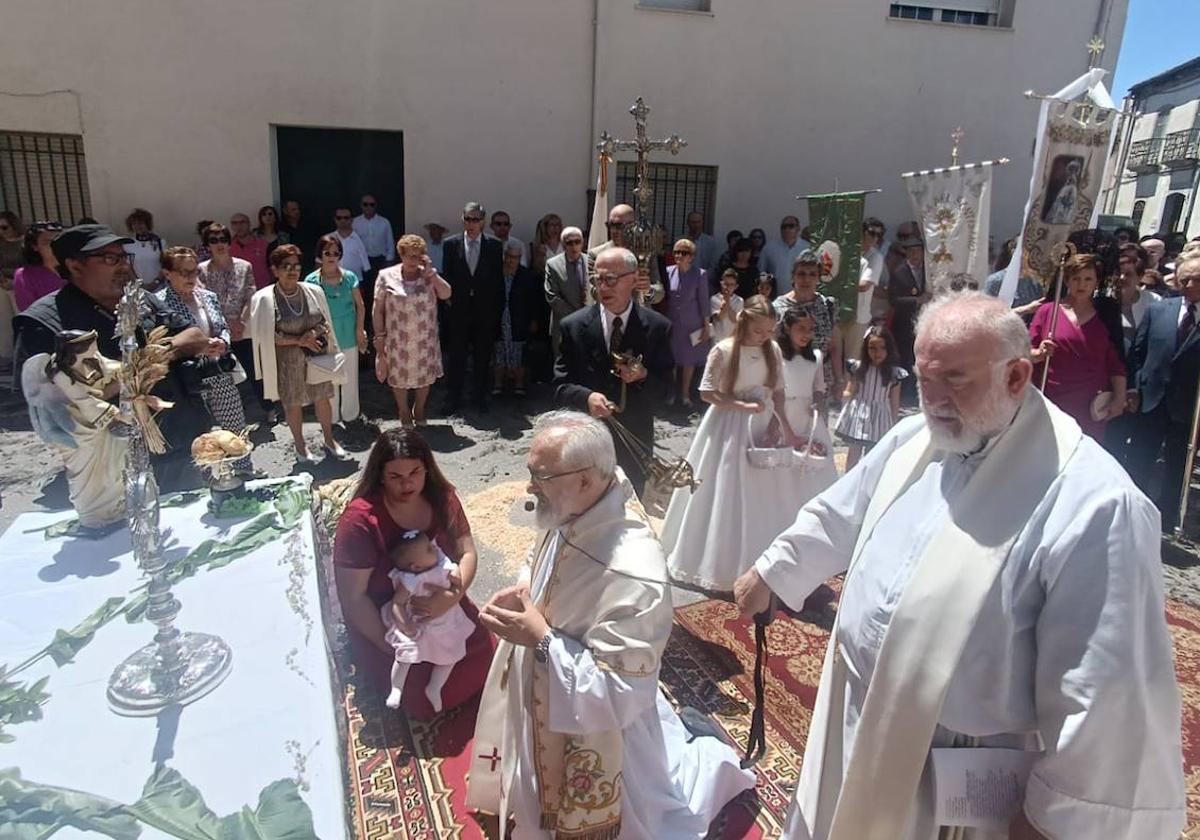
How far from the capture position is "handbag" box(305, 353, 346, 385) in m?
6.34

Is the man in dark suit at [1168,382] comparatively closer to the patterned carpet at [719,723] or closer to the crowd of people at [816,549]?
the crowd of people at [816,549]

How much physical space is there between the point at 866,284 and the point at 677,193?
4063mm

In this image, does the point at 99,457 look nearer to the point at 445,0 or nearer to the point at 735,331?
the point at 735,331

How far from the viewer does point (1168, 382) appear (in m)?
5.50

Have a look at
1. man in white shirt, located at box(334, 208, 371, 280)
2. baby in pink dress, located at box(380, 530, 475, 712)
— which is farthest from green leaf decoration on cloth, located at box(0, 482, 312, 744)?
man in white shirt, located at box(334, 208, 371, 280)

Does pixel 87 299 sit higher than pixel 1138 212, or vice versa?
pixel 1138 212

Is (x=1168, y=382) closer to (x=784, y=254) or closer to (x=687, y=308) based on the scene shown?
(x=687, y=308)

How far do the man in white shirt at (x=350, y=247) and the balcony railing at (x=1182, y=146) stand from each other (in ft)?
114

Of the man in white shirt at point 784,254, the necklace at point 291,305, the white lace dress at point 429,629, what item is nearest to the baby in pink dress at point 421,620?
the white lace dress at point 429,629

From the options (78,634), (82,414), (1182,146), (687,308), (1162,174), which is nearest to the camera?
(78,634)

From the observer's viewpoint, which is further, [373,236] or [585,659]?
[373,236]

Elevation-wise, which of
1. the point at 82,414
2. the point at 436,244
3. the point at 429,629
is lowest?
the point at 429,629

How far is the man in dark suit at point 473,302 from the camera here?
321 inches

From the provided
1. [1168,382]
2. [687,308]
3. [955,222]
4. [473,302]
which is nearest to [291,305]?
[473,302]
